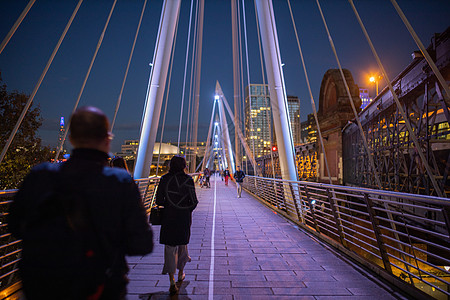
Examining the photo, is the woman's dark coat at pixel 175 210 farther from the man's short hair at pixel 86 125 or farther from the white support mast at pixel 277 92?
the white support mast at pixel 277 92

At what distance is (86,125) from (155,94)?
25.5ft

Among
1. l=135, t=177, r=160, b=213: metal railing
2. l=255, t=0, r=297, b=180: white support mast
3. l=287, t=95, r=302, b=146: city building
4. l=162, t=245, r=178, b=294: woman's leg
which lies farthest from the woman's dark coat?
l=287, t=95, r=302, b=146: city building

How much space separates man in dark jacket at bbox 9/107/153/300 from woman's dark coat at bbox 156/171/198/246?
2001 millimetres

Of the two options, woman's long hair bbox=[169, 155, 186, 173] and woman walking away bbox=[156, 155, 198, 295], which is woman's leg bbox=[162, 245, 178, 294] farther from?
woman's long hair bbox=[169, 155, 186, 173]

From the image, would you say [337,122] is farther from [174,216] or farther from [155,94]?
[174,216]

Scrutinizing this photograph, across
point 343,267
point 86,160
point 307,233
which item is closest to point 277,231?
point 307,233

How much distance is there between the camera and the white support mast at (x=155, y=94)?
29.6 feet

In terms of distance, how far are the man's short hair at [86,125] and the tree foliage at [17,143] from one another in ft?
61.1

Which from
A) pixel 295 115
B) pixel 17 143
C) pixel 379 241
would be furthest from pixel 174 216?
pixel 295 115

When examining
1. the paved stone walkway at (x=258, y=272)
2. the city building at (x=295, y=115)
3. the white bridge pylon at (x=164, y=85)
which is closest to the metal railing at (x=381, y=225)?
the paved stone walkway at (x=258, y=272)

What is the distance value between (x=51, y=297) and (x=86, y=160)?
640 millimetres

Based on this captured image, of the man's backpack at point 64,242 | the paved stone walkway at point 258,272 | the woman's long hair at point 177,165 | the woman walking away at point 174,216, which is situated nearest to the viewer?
the man's backpack at point 64,242

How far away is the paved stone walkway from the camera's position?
11.3 feet

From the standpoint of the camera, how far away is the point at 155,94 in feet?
29.7
